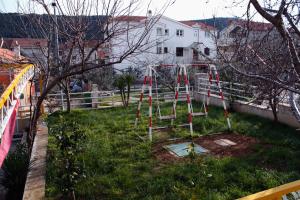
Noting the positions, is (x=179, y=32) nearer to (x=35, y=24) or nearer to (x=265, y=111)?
(x=265, y=111)

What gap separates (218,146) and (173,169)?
1.69m

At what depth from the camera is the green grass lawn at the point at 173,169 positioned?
4332 mm

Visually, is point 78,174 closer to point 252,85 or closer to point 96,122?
point 252,85

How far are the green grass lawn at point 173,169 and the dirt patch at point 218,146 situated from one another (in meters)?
0.18

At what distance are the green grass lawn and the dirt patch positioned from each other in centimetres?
18

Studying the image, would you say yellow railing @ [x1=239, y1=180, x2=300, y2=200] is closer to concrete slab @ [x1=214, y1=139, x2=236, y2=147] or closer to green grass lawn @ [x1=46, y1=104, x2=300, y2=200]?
green grass lawn @ [x1=46, y1=104, x2=300, y2=200]

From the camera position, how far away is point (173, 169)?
199 inches

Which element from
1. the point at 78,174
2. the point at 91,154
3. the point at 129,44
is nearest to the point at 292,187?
the point at 78,174

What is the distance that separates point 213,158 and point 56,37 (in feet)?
12.5

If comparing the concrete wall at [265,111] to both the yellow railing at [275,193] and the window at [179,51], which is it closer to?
the yellow railing at [275,193]

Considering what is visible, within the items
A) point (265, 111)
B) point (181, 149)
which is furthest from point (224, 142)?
point (265, 111)

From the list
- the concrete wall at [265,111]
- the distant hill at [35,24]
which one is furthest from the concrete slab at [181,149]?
the distant hill at [35,24]

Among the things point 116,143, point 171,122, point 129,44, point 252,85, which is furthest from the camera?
point 171,122

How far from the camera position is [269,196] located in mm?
1729
